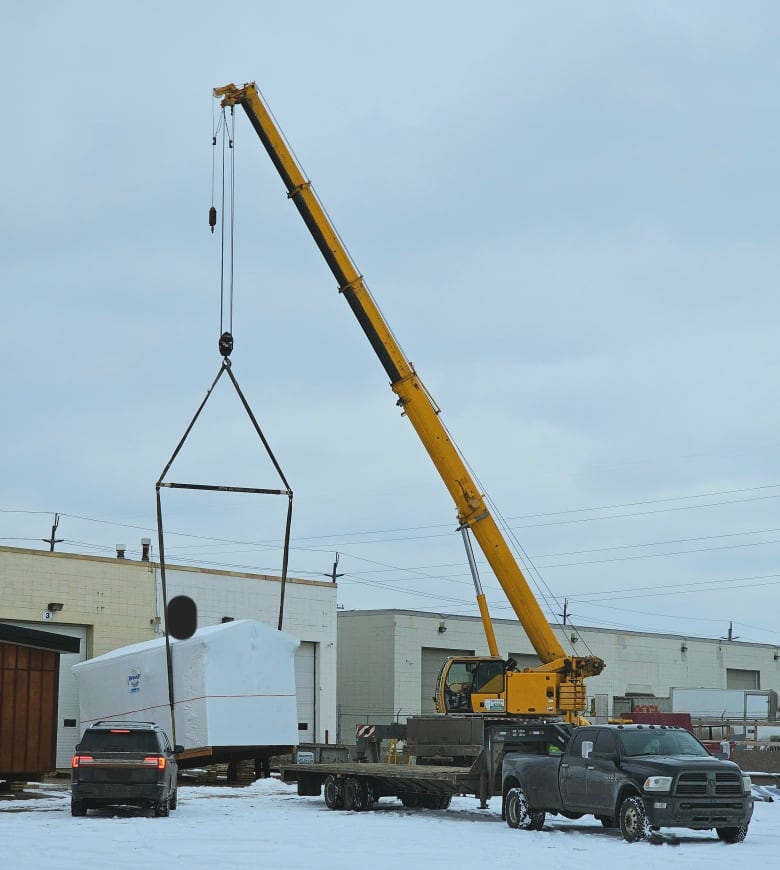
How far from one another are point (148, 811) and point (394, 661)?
30.7m

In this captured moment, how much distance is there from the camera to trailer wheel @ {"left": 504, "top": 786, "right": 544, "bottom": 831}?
20109 millimetres

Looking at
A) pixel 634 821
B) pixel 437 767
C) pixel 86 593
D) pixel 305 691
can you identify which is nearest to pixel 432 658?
pixel 305 691

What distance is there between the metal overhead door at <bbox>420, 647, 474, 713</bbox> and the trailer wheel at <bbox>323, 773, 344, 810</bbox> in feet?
100

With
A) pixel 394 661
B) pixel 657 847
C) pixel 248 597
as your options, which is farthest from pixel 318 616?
pixel 657 847

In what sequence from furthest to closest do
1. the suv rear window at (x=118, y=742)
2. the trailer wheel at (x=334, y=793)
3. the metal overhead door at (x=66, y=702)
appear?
the metal overhead door at (x=66, y=702)
the trailer wheel at (x=334, y=793)
the suv rear window at (x=118, y=742)

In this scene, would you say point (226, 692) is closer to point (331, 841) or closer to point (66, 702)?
point (66, 702)

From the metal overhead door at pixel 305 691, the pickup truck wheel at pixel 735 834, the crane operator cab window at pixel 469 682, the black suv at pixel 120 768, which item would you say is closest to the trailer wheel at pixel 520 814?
the pickup truck wheel at pixel 735 834

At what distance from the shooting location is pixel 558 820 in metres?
22.3

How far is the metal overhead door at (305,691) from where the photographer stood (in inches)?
1748

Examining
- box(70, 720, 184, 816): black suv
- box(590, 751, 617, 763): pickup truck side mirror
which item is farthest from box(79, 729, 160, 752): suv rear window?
box(590, 751, 617, 763): pickup truck side mirror

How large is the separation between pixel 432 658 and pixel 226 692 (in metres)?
27.4

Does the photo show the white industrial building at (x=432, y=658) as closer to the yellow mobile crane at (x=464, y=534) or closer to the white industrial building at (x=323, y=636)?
the white industrial building at (x=323, y=636)

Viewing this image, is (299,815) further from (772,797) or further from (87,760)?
(772,797)

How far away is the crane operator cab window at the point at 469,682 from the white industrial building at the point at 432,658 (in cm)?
2043
